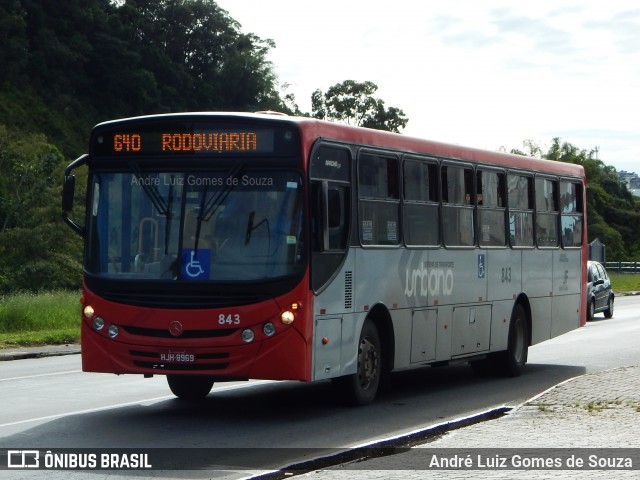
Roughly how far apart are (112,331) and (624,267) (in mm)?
80943

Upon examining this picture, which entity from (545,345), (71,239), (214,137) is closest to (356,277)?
(214,137)

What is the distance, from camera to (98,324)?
13.1 meters

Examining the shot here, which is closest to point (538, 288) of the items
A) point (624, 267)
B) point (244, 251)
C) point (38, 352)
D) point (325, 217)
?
point (325, 217)

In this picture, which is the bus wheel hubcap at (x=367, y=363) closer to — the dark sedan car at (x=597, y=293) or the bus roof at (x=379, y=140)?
the bus roof at (x=379, y=140)

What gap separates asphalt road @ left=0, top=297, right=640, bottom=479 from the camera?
11.0 metres

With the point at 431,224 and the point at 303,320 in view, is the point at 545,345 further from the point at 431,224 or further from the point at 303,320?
the point at 303,320

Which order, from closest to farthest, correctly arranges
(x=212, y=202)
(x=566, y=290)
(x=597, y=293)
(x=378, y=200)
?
(x=212, y=202)
(x=378, y=200)
(x=566, y=290)
(x=597, y=293)

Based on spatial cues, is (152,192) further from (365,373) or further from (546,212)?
(546,212)

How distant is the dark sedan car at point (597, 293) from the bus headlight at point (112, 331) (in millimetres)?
25417

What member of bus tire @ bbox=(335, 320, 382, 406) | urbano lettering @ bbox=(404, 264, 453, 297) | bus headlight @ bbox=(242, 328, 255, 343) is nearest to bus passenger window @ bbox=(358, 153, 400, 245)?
urbano lettering @ bbox=(404, 264, 453, 297)

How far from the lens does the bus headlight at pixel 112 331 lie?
13.0m

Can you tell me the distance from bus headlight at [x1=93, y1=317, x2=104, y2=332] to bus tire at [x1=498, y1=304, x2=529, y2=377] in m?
7.54

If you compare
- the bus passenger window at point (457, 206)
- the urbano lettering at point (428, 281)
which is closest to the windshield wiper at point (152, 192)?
the urbano lettering at point (428, 281)

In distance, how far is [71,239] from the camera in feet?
155
